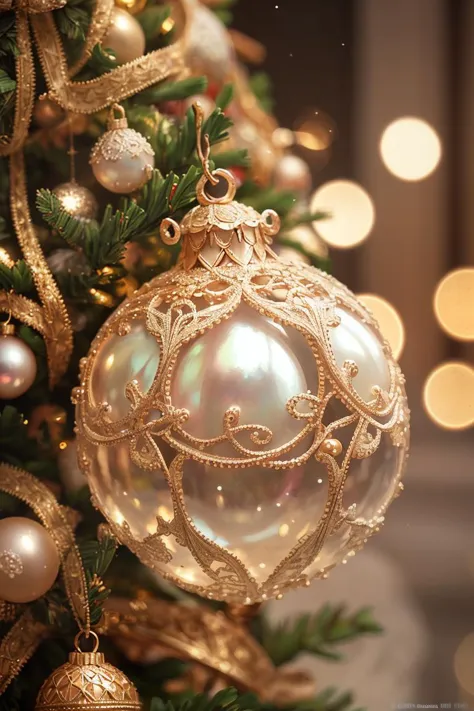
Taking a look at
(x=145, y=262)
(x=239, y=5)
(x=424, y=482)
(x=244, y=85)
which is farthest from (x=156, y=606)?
(x=424, y=482)

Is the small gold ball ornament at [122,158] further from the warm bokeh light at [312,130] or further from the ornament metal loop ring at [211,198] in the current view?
the warm bokeh light at [312,130]

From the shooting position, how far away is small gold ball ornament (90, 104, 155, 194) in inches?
22.5

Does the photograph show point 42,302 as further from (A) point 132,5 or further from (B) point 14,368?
(A) point 132,5

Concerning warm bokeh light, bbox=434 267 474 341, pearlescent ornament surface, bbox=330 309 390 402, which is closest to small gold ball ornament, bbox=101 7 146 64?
pearlescent ornament surface, bbox=330 309 390 402

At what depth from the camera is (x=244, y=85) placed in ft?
2.79

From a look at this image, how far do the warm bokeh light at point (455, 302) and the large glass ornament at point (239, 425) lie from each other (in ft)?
3.08

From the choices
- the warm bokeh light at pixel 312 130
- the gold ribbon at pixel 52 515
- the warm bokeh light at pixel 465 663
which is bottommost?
the warm bokeh light at pixel 465 663

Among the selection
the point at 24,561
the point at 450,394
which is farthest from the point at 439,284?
the point at 24,561

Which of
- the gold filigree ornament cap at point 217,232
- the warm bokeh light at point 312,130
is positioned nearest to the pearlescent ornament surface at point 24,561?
the gold filigree ornament cap at point 217,232

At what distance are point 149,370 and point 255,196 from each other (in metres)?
0.25

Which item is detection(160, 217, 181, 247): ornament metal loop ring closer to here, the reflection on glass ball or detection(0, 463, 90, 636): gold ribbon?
the reflection on glass ball

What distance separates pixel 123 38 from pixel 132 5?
0.06 meters

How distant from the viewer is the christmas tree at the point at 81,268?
534mm

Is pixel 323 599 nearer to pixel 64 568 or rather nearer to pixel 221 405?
pixel 64 568
